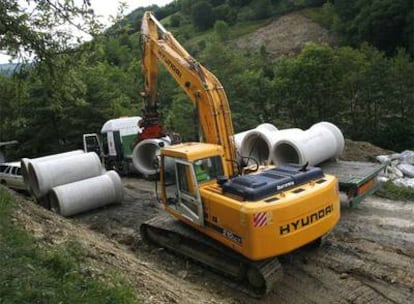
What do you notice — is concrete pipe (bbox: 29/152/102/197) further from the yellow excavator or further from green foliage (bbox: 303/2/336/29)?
green foliage (bbox: 303/2/336/29)

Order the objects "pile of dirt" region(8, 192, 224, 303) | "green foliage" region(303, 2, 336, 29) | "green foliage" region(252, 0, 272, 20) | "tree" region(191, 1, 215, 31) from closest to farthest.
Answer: "pile of dirt" region(8, 192, 224, 303) → "green foliage" region(303, 2, 336, 29) → "green foliage" region(252, 0, 272, 20) → "tree" region(191, 1, 215, 31)

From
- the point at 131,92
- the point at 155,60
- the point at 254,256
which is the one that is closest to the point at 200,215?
the point at 254,256

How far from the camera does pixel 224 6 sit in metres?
82.3

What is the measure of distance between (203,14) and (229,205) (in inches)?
3030

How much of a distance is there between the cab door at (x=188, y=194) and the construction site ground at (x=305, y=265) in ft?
3.72

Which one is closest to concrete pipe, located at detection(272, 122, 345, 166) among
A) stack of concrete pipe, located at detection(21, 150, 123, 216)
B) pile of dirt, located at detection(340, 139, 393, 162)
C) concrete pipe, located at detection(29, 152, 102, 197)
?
pile of dirt, located at detection(340, 139, 393, 162)

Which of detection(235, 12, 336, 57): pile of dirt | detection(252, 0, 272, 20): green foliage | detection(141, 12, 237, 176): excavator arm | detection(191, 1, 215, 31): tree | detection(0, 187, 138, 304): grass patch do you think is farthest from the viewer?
detection(191, 1, 215, 31): tree

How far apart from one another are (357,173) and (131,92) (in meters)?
26.7

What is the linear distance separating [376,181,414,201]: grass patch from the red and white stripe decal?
7271 mm

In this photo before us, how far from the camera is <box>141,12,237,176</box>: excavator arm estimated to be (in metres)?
10.2

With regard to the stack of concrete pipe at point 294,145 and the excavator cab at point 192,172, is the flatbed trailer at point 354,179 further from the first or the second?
the excavator cab at point 192,172

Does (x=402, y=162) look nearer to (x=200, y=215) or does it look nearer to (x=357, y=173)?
(x=357, y=173)

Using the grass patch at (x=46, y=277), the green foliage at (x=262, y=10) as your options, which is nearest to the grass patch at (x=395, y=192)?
the grass patch at (x=46, y=277)

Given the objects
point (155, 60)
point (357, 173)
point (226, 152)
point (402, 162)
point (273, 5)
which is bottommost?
point (402, 162)
